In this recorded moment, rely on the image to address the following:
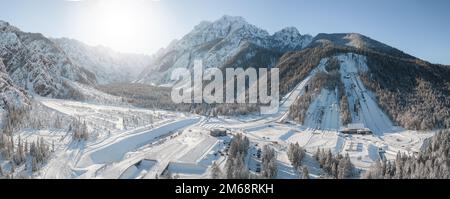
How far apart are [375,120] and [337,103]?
1469 centimetres

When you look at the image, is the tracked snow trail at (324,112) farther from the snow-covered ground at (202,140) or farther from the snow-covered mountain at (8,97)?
the snow-covered mountain at (8,97)

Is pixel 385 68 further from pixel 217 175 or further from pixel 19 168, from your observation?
pixel 19 168

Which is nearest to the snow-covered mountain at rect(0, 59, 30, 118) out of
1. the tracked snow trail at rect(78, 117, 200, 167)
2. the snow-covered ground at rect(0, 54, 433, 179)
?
the snow-covered ground at rect(0, 54, 433, 179)

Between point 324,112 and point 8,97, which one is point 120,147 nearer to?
point 8,97

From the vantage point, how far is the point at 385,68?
445ft

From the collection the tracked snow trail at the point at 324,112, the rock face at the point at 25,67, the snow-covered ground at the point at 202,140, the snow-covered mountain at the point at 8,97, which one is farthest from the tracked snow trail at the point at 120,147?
the rock face at the point at 25,67

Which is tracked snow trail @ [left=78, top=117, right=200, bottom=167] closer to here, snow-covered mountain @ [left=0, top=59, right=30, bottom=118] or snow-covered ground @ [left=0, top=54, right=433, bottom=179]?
snow-covered ground @ [left=0, top=54, right=433, bottom=179]

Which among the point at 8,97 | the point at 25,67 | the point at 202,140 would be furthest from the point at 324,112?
the point at 25,67

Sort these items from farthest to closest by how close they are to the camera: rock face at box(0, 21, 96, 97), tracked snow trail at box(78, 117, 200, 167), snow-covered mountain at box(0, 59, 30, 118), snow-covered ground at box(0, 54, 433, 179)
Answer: rock face at box(0, 21, 96, 97), snow-covered mountain at box(0, 59, 30, 118), tracked snow trail at box(78, 117, 200, 167), snow-covered ground at box(0, 54, 433, 179)

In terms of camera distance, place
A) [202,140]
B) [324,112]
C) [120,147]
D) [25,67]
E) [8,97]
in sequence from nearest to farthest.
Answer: [120,147] < [202,140] < [8,97] < [324,112] < [25,67]

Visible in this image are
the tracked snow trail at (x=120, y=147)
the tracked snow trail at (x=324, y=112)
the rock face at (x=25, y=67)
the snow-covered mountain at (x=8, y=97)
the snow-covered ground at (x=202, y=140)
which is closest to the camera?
the snow-covered ground at (x=202, y=140)

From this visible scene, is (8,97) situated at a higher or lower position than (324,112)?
higher

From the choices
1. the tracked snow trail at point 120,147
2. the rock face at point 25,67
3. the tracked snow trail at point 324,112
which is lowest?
the tracked snow trail at point 120,147
